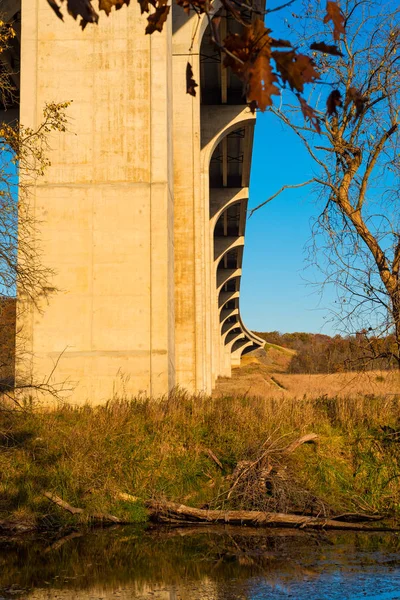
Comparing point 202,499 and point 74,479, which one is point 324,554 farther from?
point 74,479

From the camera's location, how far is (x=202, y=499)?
1000cm

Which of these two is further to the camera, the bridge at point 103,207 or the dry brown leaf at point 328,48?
the bridge at point 103,207

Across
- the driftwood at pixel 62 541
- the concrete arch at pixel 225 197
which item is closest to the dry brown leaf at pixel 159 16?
the driftwood at pixel 62 541

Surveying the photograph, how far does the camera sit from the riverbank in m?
9.76

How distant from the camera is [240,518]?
952cm

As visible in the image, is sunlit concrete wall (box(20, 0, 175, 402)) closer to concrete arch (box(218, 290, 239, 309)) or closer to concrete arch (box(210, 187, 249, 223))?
concrete arch (box(210, 187, 249, 223))

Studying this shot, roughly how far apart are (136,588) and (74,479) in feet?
11.8

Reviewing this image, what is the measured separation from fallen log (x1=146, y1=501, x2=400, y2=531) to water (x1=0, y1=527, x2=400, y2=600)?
30cm

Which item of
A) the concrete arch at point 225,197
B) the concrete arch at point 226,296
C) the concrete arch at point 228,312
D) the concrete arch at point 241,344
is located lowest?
the concrete arch at point 241,344

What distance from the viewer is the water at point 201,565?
6297mm

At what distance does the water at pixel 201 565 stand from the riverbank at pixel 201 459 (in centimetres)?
71

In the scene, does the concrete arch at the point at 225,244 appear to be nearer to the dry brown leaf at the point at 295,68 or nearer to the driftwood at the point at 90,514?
the driftwood at the point at 90,514

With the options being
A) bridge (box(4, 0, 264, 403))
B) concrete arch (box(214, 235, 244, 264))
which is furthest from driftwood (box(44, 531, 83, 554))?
concrete arch (box(214, 235, 244, 264))

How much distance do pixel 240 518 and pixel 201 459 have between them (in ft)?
4.71
